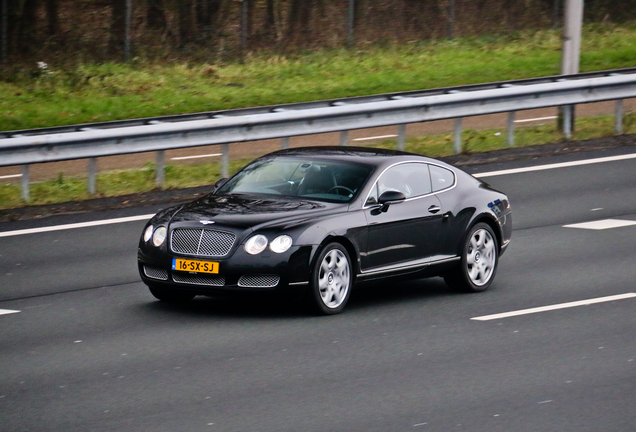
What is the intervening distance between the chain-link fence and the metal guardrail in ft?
27.9

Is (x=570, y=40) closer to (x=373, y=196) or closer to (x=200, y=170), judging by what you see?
(x=200, y=170)

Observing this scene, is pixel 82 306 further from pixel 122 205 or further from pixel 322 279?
pixel 122 205

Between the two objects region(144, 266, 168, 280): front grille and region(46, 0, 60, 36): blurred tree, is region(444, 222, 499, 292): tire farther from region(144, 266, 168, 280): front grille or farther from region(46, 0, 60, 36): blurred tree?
region(46, 0, 60, 36): blurred tree

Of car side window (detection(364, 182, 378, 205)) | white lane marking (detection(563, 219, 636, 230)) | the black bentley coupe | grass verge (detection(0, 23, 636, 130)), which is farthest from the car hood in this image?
grass verge (detection(0, 23, 636, 130))

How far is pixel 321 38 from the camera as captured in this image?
33000 millimetres

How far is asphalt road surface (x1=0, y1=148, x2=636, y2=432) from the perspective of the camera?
24.5ft

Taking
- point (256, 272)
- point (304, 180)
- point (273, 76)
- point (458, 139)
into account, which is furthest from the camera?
point (273, 76)

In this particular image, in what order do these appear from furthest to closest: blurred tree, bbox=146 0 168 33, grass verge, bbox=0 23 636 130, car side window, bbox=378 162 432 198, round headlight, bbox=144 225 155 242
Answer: blurred tree, bbox=146 0 168 33 < grass verge, bbox=0 23 636 130 < car side window, bbox=378 162 432 198 < round headlight, bbox=144 225 155 242

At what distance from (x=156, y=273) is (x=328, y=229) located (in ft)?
4.99

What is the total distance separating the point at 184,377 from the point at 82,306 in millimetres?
2934

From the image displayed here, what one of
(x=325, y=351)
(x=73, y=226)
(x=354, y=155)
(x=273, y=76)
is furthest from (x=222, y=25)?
(x=325, y=351)

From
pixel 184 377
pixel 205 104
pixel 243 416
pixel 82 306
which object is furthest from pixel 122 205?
pixel 205 104

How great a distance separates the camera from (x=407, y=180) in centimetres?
1158

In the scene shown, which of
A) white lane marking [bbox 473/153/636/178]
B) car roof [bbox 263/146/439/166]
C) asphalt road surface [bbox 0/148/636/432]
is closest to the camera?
asphalt road surface [bbox 0/148/636/432]
